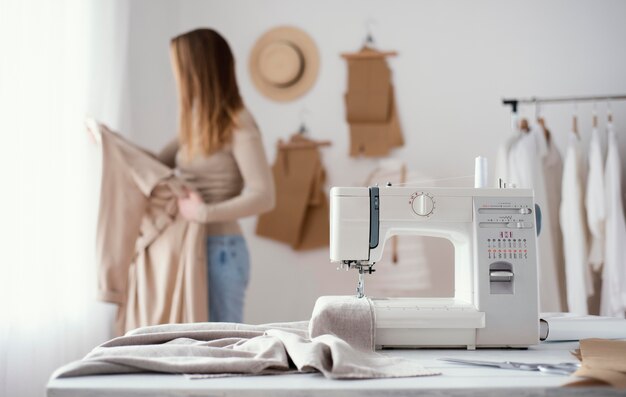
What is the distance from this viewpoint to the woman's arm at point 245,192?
2.88 metres

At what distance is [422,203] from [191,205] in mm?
1422

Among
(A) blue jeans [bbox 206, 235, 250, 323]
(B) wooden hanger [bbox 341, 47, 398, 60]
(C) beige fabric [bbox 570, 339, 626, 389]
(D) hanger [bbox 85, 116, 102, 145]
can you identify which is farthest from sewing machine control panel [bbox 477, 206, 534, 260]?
(B) wooden hanger [bbox 341, 47, 398, 60]

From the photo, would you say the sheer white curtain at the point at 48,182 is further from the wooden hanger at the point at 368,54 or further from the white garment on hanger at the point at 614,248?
Result: the white garment on hanger at the point at 614,248

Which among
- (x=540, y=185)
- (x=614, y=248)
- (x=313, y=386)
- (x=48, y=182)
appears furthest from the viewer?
(x=540, y=185)

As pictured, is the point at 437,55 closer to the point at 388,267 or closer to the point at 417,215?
the point at 388,267

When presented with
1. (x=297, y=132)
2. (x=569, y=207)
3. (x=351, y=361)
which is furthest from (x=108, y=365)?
(x=297, y=132)

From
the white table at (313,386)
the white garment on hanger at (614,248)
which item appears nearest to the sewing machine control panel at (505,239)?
the white table at (313,386)

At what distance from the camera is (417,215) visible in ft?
5.47

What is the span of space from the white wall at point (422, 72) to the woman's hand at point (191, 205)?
1293mm

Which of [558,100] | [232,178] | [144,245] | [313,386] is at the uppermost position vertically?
[558,100]

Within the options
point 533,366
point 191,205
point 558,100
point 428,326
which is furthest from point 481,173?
point 558,100

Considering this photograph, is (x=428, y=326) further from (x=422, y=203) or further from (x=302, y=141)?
(x=302, y=141)

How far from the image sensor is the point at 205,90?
2.92 metres

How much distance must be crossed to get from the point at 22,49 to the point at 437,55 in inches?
93.1
